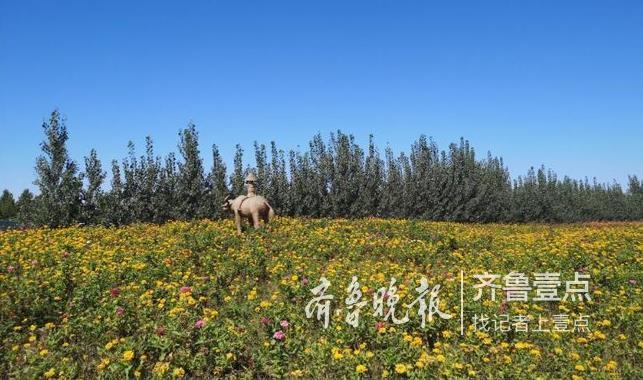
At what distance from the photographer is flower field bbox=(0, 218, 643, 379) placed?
452 centimetres

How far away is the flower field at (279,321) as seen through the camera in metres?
4.52

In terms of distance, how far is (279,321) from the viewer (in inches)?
213

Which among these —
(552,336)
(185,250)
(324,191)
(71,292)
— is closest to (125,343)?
(71,292)

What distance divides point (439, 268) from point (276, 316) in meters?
4.76

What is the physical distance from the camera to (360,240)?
11.9 m

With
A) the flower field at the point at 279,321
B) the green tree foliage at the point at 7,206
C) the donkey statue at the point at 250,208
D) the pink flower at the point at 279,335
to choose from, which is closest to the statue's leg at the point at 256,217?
the donkey statue at the point at 250,208

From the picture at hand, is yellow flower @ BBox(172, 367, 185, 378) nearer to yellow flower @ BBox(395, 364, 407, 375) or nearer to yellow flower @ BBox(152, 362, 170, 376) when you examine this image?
yellow flower @ BBox(152, 362, 170, 376)

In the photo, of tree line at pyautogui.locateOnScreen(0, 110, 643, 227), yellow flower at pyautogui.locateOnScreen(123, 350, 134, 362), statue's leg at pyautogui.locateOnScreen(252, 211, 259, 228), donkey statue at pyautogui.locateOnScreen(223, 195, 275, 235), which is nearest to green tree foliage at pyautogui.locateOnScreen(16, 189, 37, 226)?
tree line at pyautogui.locateOnScreen(0, 110, 643, 227)

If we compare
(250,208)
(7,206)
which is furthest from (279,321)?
(7,206)

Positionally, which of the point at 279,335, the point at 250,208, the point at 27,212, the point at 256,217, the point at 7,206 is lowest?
the point at 279,335

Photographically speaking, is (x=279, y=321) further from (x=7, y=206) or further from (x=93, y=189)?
(x=7, y=206)

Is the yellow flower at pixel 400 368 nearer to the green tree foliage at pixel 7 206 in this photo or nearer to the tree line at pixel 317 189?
the tree line at pixel 317 189

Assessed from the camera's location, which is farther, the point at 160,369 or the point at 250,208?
the point at 250,208

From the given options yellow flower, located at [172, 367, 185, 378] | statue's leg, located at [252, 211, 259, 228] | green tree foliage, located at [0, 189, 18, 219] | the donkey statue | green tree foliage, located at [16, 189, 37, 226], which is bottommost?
yellow flower, located at [172, 367, 185, 378]
